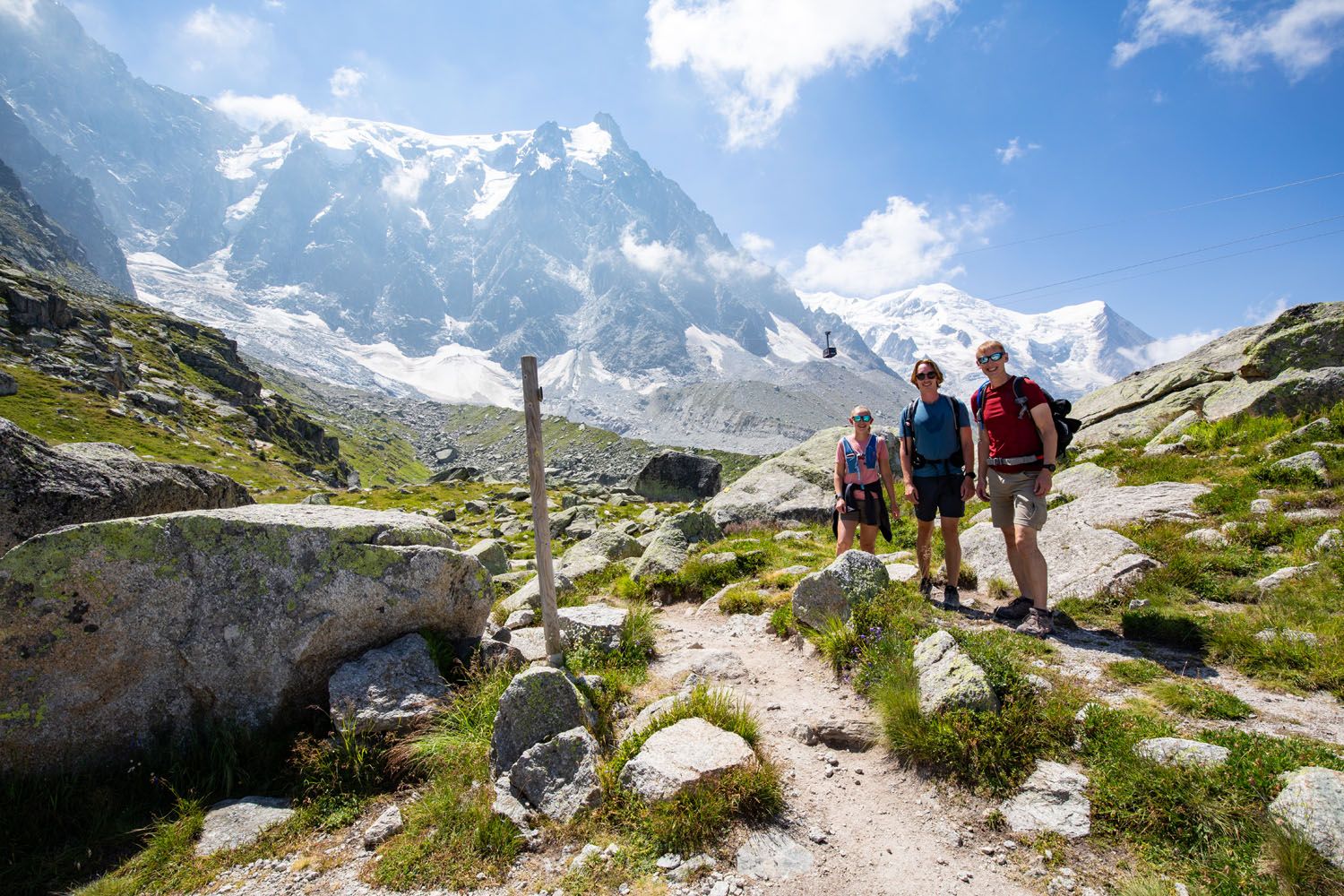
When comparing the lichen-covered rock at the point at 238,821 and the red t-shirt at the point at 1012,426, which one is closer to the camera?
the lichen-covered rock at the point at 238,821

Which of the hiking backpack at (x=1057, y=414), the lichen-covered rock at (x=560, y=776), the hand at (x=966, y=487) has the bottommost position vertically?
the lichen-covered rock at (x=560, y=776)

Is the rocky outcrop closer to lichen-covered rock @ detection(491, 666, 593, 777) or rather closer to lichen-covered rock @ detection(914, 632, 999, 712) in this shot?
lichen-covered rock @ detection(914, 632, 999, 712)

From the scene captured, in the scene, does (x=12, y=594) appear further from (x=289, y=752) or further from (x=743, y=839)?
(x=743, y=839)

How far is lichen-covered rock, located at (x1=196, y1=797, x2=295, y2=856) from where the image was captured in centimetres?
634

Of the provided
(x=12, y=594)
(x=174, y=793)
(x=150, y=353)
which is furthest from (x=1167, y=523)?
(x=150, y=353)

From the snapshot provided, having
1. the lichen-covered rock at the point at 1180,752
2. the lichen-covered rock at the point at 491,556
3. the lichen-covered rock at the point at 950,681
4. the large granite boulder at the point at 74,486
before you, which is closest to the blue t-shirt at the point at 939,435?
the lichen-covered rock at the point at 950,681

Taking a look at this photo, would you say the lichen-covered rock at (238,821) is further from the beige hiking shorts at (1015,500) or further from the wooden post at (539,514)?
the beige hiking shorts at (1015,500)

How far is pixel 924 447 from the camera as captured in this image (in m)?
9.82

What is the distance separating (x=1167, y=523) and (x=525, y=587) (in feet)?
43.5

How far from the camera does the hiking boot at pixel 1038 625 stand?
26.8ft

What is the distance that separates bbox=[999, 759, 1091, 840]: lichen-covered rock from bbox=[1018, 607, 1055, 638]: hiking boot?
2.84m

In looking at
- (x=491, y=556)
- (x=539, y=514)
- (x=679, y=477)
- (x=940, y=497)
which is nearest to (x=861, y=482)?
(x=940, y=497)

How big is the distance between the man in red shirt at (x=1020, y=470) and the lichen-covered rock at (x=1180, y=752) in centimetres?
278

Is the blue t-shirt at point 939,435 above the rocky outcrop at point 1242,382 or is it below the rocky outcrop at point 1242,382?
below
